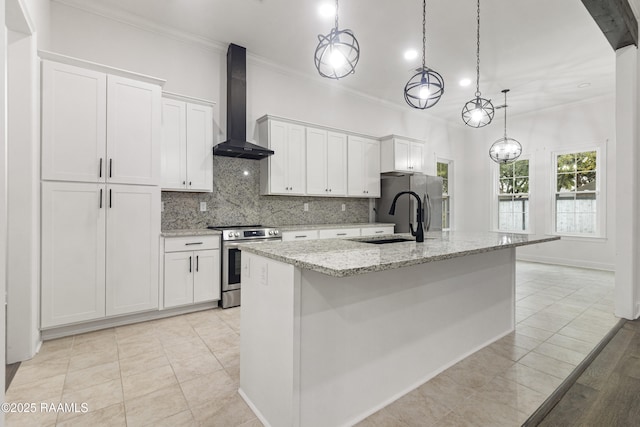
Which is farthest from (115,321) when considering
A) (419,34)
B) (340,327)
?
(419,34)

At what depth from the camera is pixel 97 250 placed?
2.81 meters

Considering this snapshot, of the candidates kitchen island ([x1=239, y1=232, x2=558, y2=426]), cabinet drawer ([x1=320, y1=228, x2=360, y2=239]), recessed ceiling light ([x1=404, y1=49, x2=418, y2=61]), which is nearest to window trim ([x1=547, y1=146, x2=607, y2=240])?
recessed ceiling light ([x1=404, y1=49, x2=418, y2=61])

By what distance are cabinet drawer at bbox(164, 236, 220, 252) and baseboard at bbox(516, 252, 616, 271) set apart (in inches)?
250

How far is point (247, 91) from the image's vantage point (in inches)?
170

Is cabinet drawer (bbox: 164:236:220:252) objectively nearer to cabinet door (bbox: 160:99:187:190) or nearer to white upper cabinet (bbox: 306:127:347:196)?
cabinet door (bbox: 160:99:187:190)

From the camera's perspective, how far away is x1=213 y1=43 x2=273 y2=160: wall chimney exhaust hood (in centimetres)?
393

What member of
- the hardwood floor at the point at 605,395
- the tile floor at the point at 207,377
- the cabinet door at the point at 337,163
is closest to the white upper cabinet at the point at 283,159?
the cabinet door at the point at 337,163

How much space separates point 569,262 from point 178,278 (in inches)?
272

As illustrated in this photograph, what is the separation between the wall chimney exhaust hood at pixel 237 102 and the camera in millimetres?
3928

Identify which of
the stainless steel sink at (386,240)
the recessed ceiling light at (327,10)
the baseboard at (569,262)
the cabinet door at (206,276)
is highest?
the recessed ceiling light at (327,10)

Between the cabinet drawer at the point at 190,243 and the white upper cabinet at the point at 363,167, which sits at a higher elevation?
the white upper cabinet at the point at 363,167

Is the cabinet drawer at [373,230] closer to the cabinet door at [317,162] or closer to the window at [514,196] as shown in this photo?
the cabinet door at [317,162]

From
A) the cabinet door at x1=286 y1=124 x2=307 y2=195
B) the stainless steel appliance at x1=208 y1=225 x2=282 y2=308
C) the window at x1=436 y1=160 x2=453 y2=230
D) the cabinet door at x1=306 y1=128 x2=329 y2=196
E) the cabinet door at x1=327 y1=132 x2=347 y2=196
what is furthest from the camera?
the window at x1=436 y1=160 x2=453 y2=230

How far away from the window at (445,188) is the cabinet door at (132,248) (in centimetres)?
608
